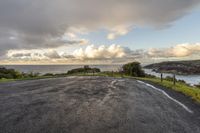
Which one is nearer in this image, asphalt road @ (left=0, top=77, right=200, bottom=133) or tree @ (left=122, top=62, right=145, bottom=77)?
asphalt road @ (left=0, top=77, right=200, bottom=133)

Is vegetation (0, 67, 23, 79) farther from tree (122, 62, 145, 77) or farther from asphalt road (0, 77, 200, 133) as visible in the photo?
asphalt road (0, 77, 200, 133)

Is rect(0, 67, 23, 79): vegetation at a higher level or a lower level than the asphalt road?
higher

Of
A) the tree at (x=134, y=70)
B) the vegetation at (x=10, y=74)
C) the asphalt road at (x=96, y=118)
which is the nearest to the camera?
the asphalt road at (x=96, y=118)

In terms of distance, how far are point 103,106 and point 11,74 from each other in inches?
1695

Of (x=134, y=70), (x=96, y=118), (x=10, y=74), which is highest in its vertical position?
(x=10, y=74)

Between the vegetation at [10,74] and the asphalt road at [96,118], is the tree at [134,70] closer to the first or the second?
the vegetation at [10,74]

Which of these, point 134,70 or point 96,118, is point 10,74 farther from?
point 96,118

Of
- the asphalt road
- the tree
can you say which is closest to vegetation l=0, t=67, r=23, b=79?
the tree

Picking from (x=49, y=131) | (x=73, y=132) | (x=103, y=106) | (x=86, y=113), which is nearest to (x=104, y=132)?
(x=73, y=132)

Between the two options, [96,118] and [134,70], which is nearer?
[96,118]

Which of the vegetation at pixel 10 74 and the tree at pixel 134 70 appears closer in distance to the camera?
the vegetation at pixel 10 74

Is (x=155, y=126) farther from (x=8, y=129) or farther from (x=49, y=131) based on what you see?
Answer: (x=8, y=129)

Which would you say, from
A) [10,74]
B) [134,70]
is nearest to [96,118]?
[10,74]

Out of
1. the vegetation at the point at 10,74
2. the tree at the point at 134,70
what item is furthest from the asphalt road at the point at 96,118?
the tree at the point at 134,70
